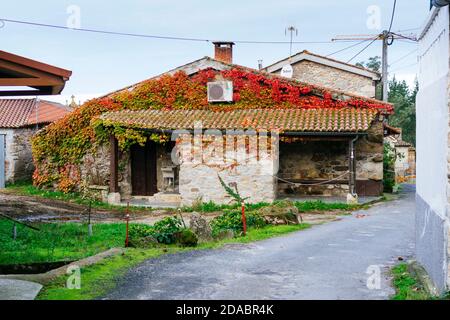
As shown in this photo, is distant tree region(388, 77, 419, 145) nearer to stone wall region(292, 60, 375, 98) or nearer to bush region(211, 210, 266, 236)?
stone wall region(292, 60, 375, 98)

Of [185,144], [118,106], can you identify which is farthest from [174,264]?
[118,106]

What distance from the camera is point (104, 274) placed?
26.9ft

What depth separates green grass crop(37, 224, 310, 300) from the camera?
6.95m

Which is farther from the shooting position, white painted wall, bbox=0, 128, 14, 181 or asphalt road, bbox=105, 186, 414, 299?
white painted wall, bbox=0, 128, 14, 181

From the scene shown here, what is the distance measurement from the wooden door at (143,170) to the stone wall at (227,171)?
2.93 m

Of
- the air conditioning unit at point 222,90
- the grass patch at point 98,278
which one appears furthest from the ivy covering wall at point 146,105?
the grass patch at point 98,278

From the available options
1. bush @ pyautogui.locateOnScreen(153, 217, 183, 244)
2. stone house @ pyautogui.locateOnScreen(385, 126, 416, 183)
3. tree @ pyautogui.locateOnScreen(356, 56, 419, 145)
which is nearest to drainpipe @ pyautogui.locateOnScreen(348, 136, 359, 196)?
bush @ pyautogui.locateOnScreen(153, 217, 183, 244)

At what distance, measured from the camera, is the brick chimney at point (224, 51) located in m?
25.1

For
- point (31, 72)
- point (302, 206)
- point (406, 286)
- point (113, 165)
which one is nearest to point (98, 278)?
point (31, 72)

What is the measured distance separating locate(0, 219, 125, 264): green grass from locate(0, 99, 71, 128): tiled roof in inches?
530

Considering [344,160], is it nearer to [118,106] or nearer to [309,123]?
[309,123]

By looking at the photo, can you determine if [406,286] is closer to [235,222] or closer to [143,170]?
[235,222]

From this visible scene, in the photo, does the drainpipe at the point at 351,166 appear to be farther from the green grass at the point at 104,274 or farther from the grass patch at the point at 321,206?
the green grass at the point at 104,274
